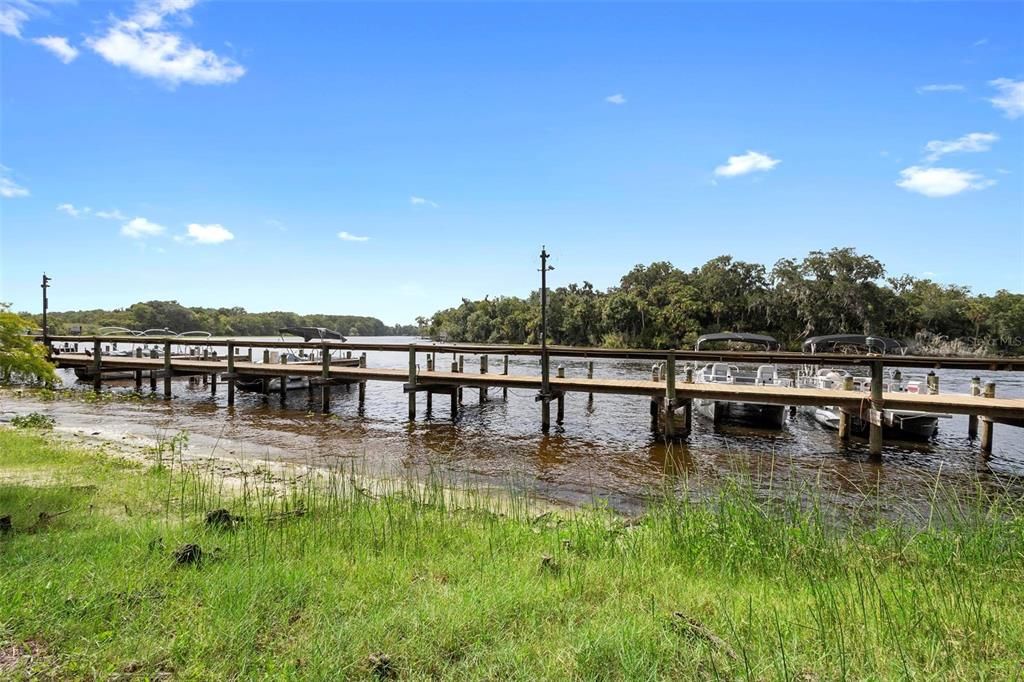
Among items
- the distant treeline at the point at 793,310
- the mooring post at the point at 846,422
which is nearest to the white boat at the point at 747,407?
the mooring post at the point at 846,422

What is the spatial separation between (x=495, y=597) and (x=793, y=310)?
251ft

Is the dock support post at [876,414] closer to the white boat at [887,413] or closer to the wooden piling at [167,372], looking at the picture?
the white boat at [887,413]

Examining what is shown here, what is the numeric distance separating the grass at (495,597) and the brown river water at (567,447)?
297 centimetres

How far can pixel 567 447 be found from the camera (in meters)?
15.4

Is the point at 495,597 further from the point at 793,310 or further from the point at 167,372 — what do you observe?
the point at 793,310

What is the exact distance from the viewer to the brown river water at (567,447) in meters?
11.3

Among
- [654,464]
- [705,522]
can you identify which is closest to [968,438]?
[654,464]

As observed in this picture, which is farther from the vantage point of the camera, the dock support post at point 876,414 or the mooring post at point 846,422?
the mooring post at point 846,422

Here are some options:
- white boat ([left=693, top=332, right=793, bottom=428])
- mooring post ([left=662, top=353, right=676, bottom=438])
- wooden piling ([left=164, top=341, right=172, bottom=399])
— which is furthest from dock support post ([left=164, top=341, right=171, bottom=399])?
white boat ([left=693, top=332, right=793, bottom=428])

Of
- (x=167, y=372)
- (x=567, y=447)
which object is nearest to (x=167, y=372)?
(x=167, y=372)

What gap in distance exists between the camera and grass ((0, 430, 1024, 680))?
2.92 m

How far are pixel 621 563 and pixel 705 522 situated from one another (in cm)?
147

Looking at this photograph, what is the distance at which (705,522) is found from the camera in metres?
5.72

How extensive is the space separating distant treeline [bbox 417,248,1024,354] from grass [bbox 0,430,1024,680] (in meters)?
64.9
